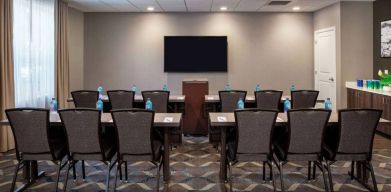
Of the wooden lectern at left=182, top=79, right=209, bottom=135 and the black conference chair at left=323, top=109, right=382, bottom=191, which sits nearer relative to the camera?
the black conference chair at left=323, top=109, right=382, bottom=191

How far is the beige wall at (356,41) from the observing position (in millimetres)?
8094

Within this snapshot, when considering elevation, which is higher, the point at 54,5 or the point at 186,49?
the point at 54,5

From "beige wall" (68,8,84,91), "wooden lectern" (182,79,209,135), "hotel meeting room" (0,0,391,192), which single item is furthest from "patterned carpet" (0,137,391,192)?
"beige wall" (68,8,84,91)

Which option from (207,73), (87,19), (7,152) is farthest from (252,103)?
(87,19)

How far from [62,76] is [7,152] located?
248 cm

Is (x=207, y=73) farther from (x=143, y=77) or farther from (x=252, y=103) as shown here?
(x=252, y=103)

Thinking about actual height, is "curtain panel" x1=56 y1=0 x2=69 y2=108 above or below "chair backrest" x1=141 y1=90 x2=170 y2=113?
above

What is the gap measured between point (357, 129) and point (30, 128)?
10.8 ft

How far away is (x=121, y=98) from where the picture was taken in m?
5.89

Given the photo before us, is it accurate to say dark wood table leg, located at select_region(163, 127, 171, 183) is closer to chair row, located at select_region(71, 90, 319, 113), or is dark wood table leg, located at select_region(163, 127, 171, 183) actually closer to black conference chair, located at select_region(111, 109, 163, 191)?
black conference chair, located at select_region(111, 109, 163, 191)

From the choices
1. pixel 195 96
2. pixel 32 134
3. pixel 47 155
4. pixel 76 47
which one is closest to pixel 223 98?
pixel 195 96

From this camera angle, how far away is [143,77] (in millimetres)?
9812

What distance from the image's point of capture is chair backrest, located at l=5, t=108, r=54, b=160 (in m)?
3.81

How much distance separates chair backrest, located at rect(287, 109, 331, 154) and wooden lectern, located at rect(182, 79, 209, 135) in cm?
329
